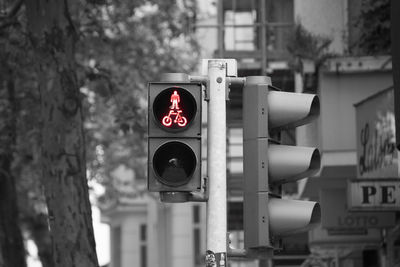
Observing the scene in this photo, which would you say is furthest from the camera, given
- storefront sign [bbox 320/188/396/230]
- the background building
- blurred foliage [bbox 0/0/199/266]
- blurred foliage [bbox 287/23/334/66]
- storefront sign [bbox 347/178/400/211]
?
blurred foliage [bbox 0/0/199/266]

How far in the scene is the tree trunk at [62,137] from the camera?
15.5 meters

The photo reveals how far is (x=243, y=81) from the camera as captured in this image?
28.3 feet

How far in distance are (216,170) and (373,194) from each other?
7312 mm

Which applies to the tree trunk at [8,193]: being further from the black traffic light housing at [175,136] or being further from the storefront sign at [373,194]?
the black traffic light housing at [175,136]

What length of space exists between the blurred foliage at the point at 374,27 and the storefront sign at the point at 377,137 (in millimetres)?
2071

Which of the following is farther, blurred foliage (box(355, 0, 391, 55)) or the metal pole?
blurred foliage (box(355, 0, 391, 55))

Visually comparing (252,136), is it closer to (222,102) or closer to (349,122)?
(222,102)

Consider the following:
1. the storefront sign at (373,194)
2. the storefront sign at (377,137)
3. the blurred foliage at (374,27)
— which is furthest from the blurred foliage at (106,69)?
the storefront sign at (373,194)

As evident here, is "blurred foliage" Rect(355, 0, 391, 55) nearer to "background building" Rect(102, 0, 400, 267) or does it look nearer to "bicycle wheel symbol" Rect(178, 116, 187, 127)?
"background building" Rect(102, 0, 400, 267)

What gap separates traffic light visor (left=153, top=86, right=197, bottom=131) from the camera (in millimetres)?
8234

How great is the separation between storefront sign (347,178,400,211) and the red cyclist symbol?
7441 millimetres

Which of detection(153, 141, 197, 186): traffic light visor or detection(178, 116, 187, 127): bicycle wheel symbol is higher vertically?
detection(178, 116, 187, 127): bicycle wheel symbol

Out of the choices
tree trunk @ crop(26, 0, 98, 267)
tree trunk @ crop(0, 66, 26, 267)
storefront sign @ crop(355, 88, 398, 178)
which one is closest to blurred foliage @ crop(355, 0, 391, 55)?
storefront sign @ crop(355, 88, 398, 178)

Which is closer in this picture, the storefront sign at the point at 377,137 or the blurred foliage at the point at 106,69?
the storefront sign at the point at 377,137
